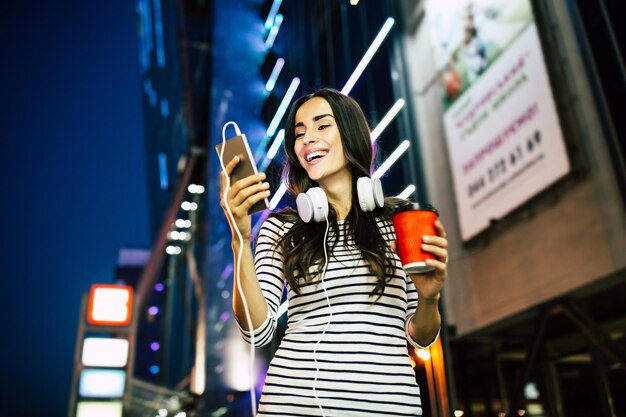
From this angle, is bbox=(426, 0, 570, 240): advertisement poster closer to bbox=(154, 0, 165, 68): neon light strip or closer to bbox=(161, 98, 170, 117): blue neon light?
bbox=(161, 98, 170, 117): blue neon light

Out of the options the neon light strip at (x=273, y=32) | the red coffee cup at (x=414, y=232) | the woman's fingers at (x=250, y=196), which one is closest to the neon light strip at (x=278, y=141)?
the woman's fingers at (x=250, y=196)

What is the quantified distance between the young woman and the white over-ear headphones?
0.06m

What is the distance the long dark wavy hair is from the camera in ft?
5.54

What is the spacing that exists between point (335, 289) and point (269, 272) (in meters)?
0.23

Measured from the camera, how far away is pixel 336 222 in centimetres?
182

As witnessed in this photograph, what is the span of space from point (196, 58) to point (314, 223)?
69.3 ft

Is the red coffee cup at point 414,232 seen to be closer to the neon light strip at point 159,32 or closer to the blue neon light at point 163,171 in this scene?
the neon light strip at point 159,32

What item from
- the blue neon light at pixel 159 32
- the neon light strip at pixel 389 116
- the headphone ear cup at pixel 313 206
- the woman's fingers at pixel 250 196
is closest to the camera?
the woman's fingers at pixel 250 196

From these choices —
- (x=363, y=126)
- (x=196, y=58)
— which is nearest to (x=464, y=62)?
(x=363, y=126)

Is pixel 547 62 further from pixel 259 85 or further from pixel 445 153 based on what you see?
pixel 259 85

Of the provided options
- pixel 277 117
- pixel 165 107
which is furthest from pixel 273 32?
pixel 165 107

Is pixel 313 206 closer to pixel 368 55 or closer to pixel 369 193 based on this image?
pixel 369 193

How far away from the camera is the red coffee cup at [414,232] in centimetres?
145

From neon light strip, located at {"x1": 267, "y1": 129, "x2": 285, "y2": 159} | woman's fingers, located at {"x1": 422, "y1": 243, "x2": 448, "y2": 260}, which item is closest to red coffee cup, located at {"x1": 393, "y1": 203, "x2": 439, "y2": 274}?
woman's fingers, located at {"x1": 422, "y1": 243, "x2": 448, "y2": 260}
